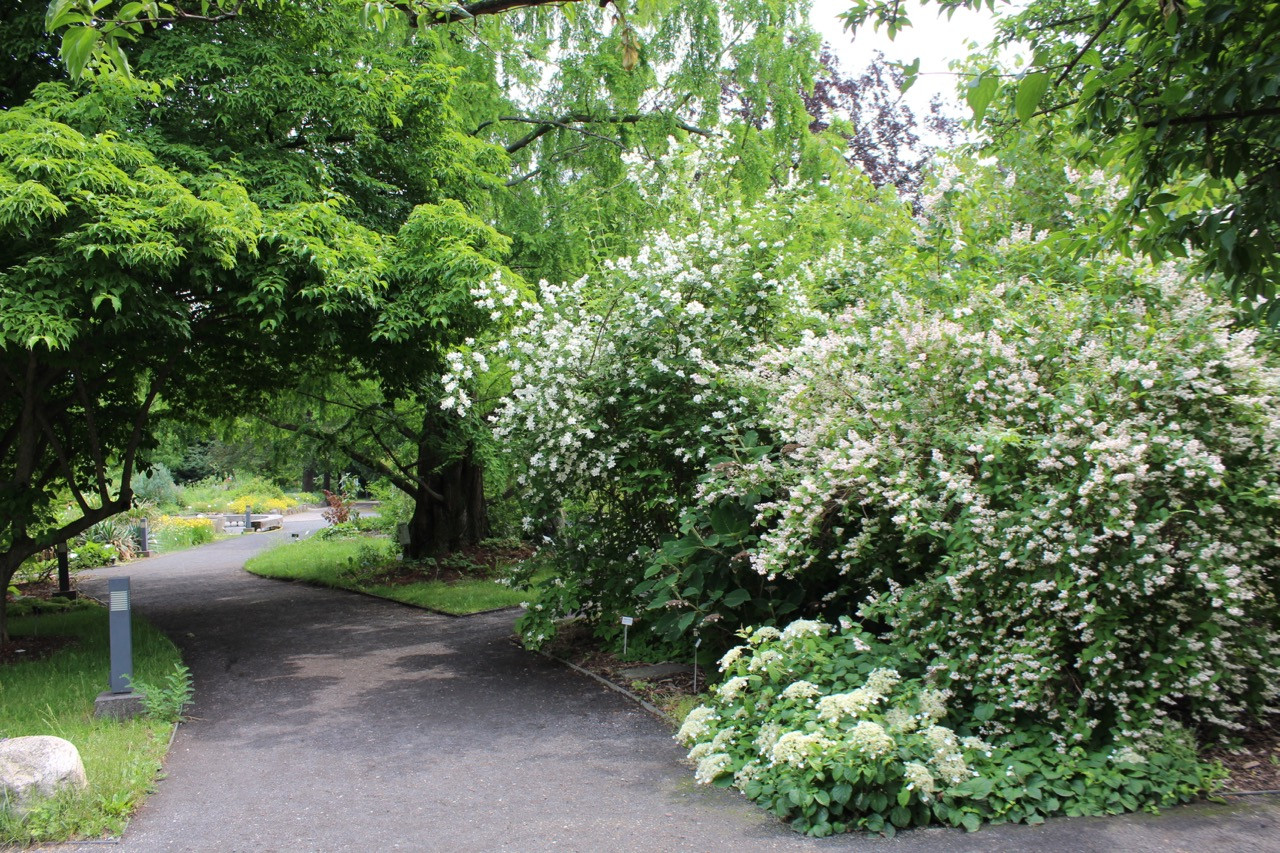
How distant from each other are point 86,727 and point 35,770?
193cm

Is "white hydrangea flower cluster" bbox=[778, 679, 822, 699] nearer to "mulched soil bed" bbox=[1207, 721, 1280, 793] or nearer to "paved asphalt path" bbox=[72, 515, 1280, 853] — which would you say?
"paved asphalt path" bbox=[72, 515, 1280, 853]

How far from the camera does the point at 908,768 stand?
4.80 m

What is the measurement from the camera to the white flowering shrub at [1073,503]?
189 inches

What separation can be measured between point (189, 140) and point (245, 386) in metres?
4.63

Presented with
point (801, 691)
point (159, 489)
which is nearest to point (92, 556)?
point (159, 489)

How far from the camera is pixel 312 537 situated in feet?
86.4

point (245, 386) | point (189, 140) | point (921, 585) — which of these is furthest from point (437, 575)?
point (921, 585)

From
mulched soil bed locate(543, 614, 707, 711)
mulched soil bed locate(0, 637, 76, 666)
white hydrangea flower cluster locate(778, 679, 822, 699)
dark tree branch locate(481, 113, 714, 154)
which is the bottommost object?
mulched soil bed locate(543, 614, 707, 711)

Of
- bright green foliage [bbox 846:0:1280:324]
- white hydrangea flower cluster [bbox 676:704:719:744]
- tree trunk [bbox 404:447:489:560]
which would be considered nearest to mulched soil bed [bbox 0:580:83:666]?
tree trunk [bbox 404:447:489:560]

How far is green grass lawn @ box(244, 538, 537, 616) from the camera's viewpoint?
13.7 meters

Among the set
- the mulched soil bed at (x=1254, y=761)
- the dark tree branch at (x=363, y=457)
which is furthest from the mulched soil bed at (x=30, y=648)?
the mulched soil bed at (x=1254, y=761)

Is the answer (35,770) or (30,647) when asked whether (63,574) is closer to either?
(30,647)

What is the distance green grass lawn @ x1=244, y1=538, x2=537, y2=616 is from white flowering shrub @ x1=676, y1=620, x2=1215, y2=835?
784cm

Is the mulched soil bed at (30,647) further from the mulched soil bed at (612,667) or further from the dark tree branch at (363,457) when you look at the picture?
the dark tree branch at (363,457)
